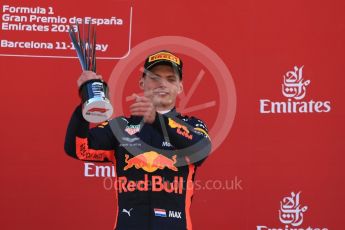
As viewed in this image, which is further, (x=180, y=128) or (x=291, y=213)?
(x=291, y=213)

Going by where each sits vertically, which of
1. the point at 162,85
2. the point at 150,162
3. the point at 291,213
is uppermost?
the point at 162,85

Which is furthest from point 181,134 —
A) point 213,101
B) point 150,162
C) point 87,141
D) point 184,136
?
point 213,101

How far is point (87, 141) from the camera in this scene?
1607 mm

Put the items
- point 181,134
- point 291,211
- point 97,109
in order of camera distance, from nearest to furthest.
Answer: point 97,109, point 181,134, point 291,211

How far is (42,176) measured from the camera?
2.37m

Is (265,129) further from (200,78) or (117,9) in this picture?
(117,9)

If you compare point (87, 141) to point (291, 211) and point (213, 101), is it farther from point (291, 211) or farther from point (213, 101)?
point (291, 211)

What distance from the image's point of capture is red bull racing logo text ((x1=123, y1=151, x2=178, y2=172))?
163cm

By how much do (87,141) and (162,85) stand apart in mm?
285

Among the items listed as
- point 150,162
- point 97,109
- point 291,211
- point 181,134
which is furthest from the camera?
point 291,211

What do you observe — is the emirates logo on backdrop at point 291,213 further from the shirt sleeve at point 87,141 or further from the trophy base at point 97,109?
the trophy base at point 97,109

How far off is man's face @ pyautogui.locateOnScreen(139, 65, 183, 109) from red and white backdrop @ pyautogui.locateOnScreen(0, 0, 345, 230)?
0.58 metres

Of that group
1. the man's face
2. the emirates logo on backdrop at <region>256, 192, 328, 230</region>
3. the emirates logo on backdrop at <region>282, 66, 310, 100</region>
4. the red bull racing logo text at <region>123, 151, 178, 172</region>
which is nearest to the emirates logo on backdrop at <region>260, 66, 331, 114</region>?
the emirates logo on backdrop at <region>282, 66, 310, 100</region>

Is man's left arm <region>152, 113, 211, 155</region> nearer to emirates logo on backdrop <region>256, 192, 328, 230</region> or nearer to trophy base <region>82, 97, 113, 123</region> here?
trophy base <region>82, 97, 113, 123</region>
